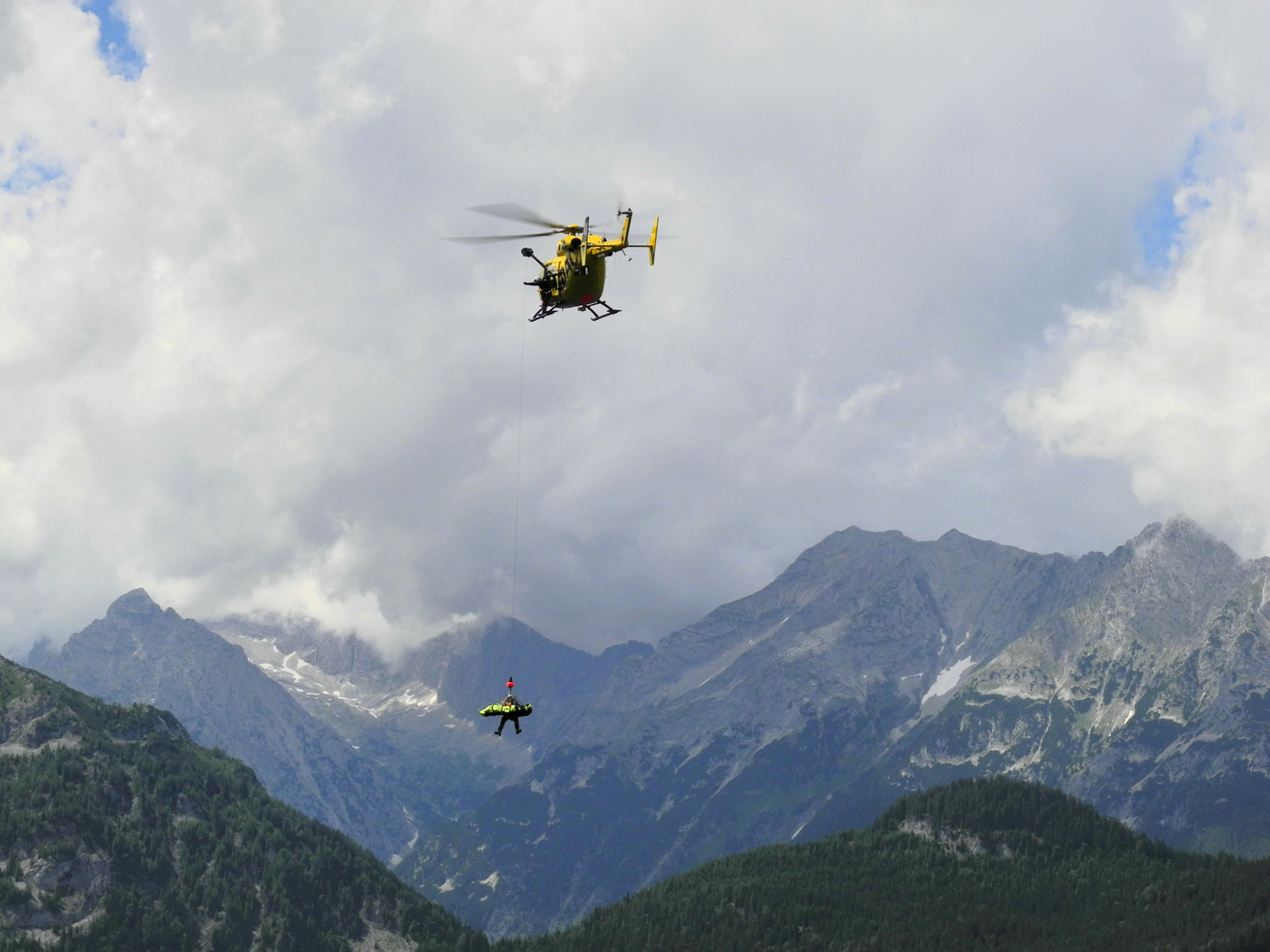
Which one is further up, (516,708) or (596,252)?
(596,252)

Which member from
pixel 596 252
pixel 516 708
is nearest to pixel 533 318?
pixel 596 252

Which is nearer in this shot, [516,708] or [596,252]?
[596,252]

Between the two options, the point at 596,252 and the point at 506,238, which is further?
the point at 596,252

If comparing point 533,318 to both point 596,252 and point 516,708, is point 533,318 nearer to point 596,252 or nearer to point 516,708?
point 596,252

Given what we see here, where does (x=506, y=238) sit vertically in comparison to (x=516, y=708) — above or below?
above

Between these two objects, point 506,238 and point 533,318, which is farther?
point 533,318

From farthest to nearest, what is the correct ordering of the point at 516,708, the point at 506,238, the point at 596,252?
1. the point at 516,708
2. the point at 596,252
3. the point at 506,238

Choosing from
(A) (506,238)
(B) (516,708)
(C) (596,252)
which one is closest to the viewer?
(A) (506,238)

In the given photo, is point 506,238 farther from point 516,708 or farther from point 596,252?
point 516,708
